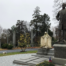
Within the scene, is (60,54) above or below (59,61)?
above

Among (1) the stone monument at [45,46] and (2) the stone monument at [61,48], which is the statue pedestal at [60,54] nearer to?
(2) the stone monument at [61,48]

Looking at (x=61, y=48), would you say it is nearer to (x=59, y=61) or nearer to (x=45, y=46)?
(x=59, y=61)

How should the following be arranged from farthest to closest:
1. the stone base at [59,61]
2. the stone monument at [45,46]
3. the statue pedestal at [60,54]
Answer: the stone monument at [45,46] → the statue pedestal at [60,54] → the stone base at [59,61]

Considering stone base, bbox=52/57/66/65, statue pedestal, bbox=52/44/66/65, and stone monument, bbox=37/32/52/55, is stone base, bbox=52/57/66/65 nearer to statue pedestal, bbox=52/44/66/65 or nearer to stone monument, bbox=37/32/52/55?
statue pedestal, bbox=52/44/66/65

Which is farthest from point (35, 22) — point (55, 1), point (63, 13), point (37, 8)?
point (63, 13)

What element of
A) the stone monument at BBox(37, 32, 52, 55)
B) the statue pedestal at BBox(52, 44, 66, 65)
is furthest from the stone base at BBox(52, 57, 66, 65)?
the stone monument at BBox(37, 32, 52, 55)

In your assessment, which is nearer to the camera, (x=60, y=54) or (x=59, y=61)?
(x=59, y=61)

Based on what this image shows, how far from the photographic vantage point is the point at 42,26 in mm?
34312

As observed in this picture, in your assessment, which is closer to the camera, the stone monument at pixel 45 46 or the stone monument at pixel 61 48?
the stone monument at pixel 61 48

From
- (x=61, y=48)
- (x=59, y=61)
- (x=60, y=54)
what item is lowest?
(x=59, y=61)

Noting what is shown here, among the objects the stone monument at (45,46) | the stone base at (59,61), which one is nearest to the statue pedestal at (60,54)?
the stone base at (59,61)

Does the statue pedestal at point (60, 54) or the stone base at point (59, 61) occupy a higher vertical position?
the statue pedestal at point (60, 54)

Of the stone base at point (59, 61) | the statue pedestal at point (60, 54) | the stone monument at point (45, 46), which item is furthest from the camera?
the stone monument at point (45, 46)

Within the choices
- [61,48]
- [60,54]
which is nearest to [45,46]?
[60,54]
